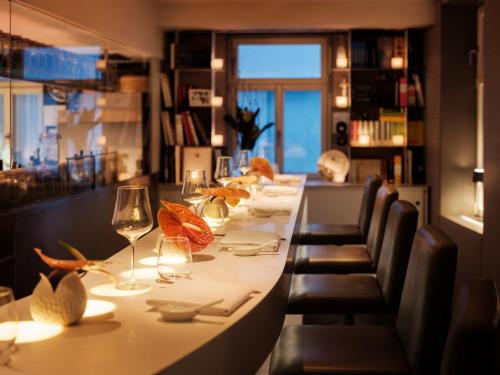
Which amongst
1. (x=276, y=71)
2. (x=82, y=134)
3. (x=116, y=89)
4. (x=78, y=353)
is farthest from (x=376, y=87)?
(x=78, y=353)

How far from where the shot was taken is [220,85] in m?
7.71

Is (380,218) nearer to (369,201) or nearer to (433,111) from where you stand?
(369,201)

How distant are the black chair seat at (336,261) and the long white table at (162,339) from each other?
5.80ft

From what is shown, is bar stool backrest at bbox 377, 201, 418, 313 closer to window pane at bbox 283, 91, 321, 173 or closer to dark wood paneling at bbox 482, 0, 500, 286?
dark wood paneling at bbox 482, 0, 500, 286

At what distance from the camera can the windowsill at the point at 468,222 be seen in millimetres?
5310

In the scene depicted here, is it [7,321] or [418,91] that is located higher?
[418,91]

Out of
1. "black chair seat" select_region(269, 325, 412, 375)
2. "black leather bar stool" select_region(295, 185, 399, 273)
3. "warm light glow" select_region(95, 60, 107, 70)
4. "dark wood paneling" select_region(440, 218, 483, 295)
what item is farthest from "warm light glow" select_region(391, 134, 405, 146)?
"black chair seat" select_region(269, 325, 412, 375)

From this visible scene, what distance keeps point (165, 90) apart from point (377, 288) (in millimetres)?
4703

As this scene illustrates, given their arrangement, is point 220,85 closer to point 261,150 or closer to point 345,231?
point 261,150

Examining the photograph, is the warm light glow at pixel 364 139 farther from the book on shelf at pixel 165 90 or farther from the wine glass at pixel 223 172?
the wine glass at pixel 223 172

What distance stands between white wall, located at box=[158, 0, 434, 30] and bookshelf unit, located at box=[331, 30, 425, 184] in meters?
0.27

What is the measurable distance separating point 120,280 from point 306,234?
9.72 ft

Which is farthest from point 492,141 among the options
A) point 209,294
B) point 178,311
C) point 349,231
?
point 178,311

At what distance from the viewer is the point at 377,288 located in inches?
125
